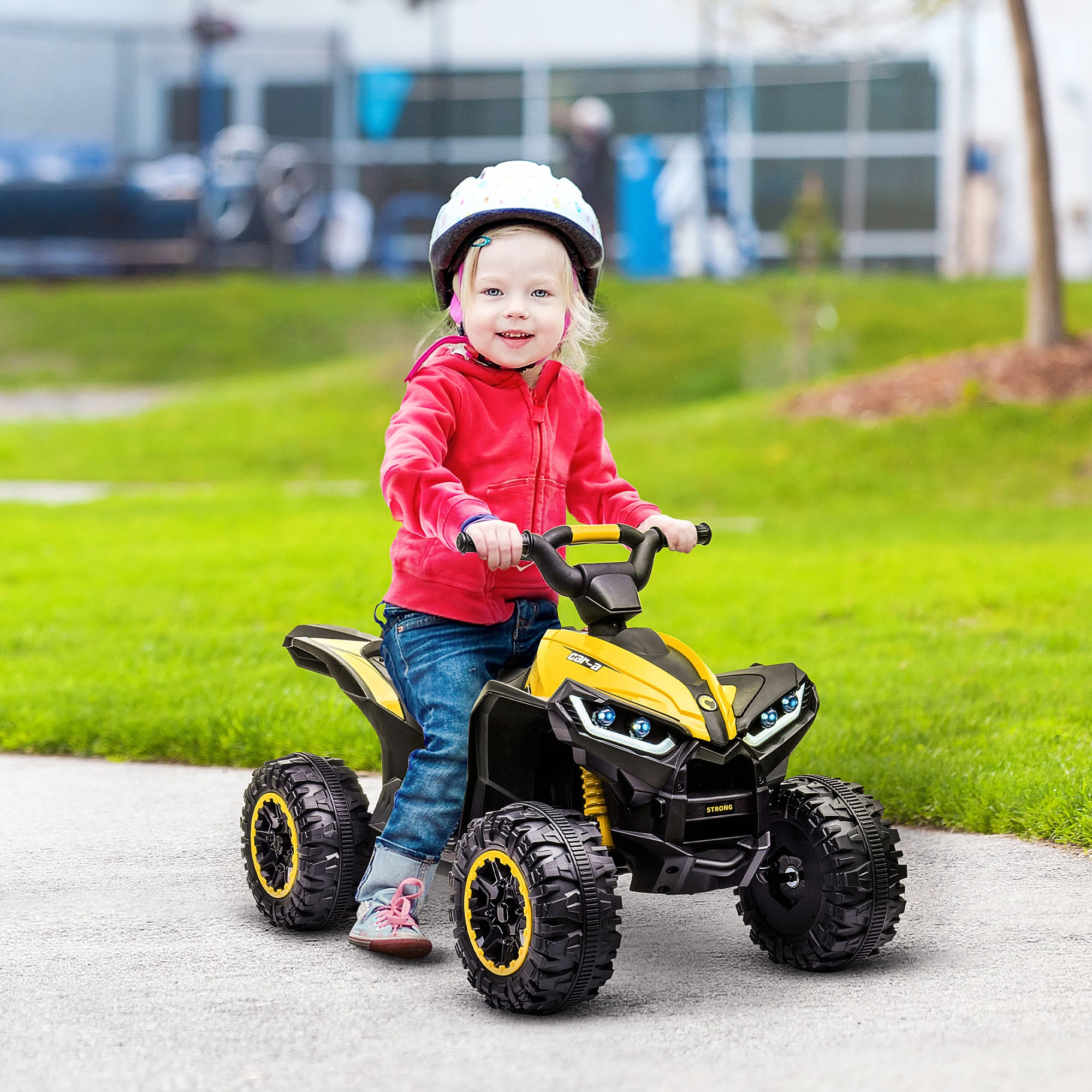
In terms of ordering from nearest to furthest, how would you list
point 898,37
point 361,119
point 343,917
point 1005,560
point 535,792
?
point 535,792, point 343,917, point 1005,560, point 898,37, point 361,119

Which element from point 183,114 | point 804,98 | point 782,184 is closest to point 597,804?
point 782,184

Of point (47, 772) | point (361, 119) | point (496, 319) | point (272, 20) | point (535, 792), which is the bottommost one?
point (47, 772)

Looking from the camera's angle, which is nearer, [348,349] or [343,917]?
[343,917]

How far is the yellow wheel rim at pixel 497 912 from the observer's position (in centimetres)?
325

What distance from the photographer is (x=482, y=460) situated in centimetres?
369

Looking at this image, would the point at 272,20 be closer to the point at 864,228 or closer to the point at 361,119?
the point at 361,119

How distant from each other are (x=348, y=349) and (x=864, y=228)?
9.26 m

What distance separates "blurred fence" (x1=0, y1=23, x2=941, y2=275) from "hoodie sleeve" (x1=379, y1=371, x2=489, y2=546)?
22540 millimetres

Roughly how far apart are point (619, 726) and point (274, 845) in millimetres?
1121

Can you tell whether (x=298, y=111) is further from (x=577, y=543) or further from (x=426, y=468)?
(x=577, y=543)

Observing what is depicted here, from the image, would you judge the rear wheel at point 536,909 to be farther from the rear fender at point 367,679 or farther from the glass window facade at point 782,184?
the glass window facade at point 782,184

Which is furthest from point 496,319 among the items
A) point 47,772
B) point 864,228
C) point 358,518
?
point 864,228

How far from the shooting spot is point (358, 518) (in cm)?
1098

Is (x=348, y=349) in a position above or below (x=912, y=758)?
above
